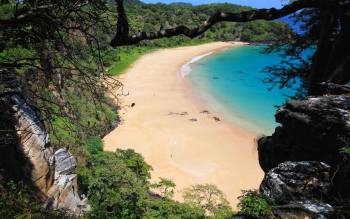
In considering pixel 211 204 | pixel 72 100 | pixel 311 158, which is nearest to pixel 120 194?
pixel 211 204

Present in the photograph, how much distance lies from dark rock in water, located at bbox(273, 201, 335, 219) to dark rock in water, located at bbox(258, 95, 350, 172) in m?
2.45

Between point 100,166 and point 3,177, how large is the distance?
5.38 meters

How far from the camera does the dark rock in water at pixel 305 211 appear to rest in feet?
19.6

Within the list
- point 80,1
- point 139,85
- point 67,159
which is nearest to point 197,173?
point 67,159

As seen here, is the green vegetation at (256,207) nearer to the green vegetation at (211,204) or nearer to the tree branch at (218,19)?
the tree branch at (218,19)

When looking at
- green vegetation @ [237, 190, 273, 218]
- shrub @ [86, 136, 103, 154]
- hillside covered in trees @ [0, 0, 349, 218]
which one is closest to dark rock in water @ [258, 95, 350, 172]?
hillside covered in trees @ [0, 0, 349, 218]

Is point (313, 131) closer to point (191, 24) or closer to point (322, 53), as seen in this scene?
point (322, 53)

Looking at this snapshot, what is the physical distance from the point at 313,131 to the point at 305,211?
367 centimetres

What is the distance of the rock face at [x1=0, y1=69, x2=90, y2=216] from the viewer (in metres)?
11.6

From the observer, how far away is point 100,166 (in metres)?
16.4

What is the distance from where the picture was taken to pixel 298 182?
8.05 m

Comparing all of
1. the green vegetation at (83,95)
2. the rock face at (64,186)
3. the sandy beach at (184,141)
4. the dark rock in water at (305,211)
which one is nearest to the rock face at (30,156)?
the rock face at (64,186)

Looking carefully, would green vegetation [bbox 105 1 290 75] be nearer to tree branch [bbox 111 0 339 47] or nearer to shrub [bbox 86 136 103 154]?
shrub [bbox 86 136 103 154]

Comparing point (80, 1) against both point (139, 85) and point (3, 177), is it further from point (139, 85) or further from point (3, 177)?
point (139, 85)
